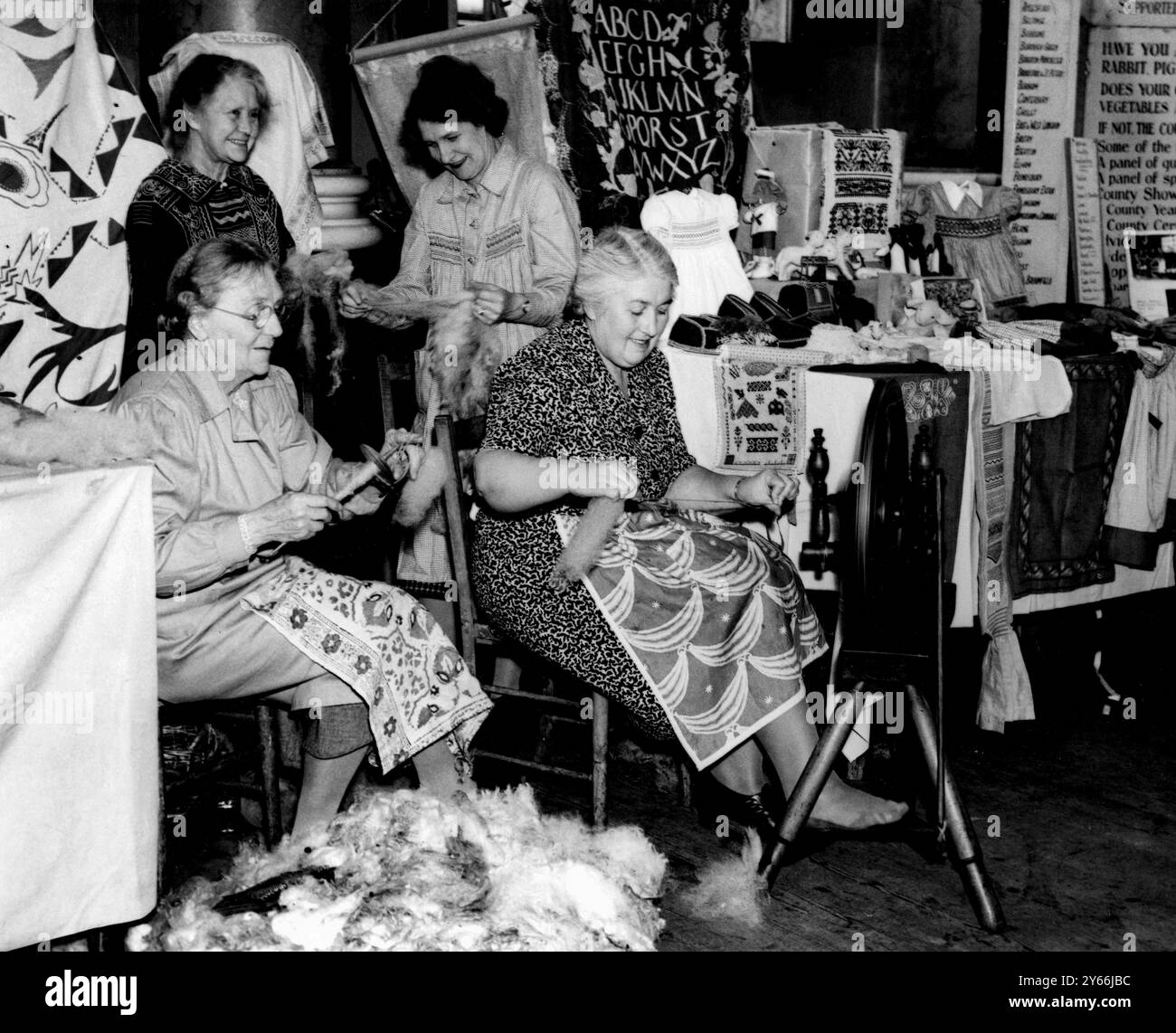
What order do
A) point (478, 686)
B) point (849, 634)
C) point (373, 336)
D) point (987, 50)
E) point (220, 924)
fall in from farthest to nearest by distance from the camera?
point (987, 50)
point (373, 336)
point (478, 686)
point (849, 634)
point (220, 924)

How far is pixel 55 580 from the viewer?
2348mm

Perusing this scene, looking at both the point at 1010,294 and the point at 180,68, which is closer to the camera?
the point at 180,68

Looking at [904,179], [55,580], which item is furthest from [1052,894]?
[904,179]

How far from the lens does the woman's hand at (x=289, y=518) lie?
108 inches

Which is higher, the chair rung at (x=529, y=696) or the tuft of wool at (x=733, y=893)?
the chair rung at (x=529, y=696)

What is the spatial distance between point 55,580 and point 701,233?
3042mm

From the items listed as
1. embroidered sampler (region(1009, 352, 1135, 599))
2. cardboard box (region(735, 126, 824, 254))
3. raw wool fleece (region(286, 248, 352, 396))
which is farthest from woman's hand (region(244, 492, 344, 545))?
cardboard box (region(735, 126, 824, 254))

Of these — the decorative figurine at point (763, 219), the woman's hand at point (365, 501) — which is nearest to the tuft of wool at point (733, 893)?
the woman's hand at point (365, 501)

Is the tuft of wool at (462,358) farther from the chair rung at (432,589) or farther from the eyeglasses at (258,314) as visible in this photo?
the eyeglasses at (258,314)

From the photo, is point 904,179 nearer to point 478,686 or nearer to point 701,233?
point 701,233

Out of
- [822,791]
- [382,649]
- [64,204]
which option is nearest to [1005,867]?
[822,791]

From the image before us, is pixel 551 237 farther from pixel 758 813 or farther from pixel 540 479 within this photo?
pixel 758 813

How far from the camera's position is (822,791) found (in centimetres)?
309

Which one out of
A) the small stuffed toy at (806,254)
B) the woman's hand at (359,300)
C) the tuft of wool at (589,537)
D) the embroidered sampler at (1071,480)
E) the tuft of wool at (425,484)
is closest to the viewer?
the tuft of wool at (589,537)
